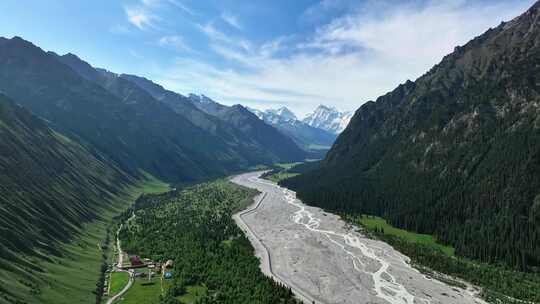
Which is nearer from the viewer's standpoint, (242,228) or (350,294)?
(350,294)

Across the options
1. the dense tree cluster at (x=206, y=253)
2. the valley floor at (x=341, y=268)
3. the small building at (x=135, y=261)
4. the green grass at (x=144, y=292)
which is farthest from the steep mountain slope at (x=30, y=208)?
the valley floor at (x=341, y=268)

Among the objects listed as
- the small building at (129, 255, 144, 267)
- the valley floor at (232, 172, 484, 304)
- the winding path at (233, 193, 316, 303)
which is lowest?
the small building at (129, 255, 144, 267)

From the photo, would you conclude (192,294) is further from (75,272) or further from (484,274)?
(484,274)

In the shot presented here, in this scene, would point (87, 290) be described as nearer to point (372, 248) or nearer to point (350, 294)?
point (350, 294)

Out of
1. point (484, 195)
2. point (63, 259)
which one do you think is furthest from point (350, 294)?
point (484, 195)

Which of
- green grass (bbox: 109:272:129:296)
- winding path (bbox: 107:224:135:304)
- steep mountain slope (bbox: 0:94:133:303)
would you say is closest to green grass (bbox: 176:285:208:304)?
winding path (bbox: 107:224:135:304)

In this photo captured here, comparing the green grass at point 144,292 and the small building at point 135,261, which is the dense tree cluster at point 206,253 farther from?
the small building at point 135,261

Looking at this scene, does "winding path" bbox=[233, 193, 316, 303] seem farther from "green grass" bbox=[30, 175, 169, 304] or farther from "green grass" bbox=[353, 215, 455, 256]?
"green grass" bbox=[353, 215, 455, 256]
